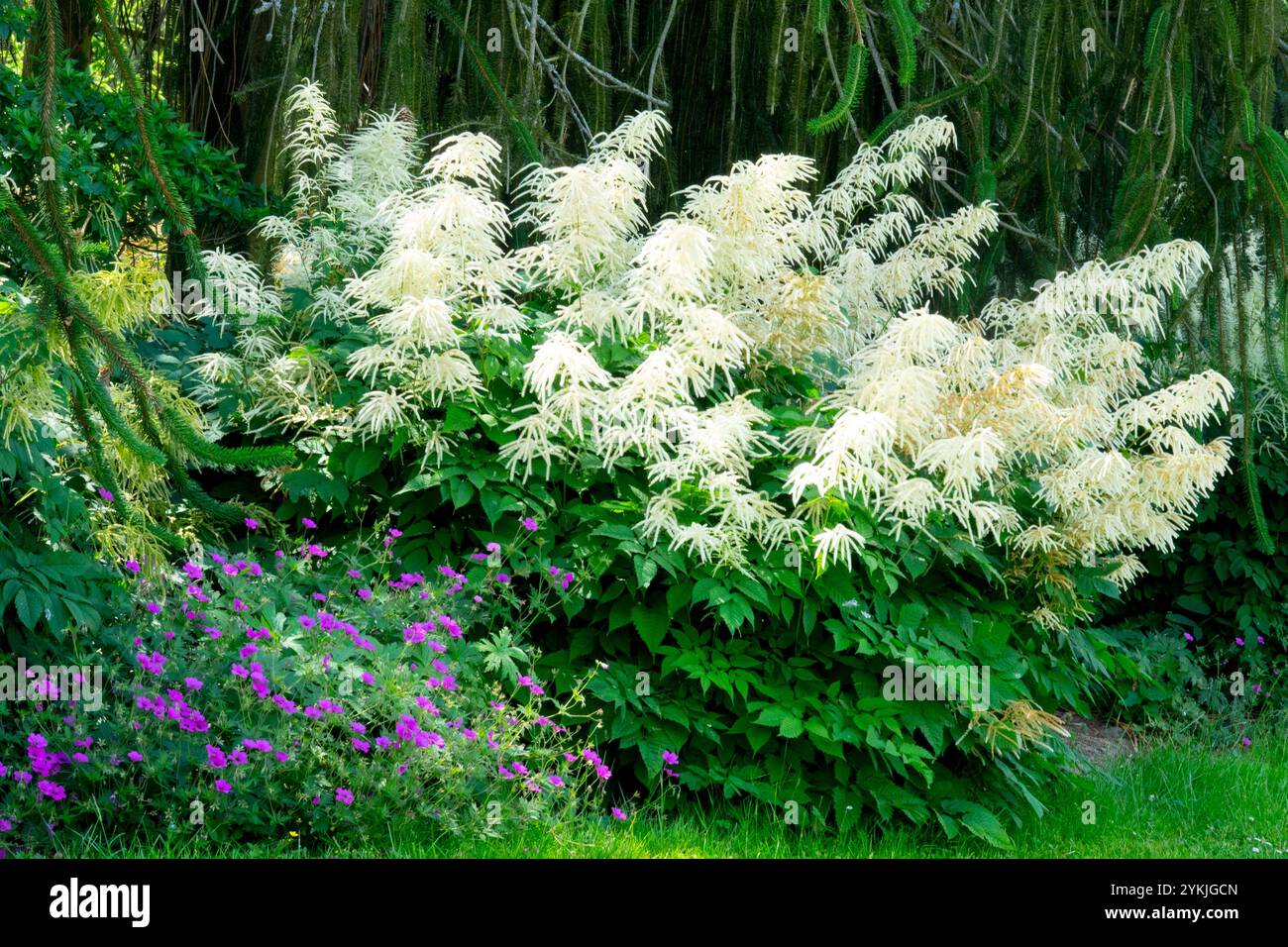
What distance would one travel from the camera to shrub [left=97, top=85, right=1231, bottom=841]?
348cm

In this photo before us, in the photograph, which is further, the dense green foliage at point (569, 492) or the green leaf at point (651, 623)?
the green leaf at point (651, 623)

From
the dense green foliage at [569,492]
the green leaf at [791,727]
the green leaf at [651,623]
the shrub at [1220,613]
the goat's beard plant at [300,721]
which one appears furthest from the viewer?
the shrub at [1220,613]

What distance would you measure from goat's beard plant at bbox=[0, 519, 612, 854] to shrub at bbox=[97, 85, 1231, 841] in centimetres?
23

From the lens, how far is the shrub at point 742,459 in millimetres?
3479

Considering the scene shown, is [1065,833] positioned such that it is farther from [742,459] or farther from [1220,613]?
[1220,613]

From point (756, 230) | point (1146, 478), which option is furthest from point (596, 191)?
point (1146, 478)

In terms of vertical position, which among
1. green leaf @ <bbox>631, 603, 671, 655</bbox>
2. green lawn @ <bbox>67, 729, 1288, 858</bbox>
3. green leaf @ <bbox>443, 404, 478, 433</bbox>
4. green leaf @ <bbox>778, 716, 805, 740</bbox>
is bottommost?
green lawn @ <bbox>67, 729, 1288, 858</bbox>

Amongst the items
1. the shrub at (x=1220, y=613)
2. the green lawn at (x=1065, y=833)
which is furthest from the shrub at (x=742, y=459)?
the shrub at (x=1220, y=613)

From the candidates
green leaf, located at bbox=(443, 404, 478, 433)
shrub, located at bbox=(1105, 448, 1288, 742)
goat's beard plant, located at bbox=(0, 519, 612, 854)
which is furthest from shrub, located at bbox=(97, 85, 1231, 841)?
shrub, located at bbox=(1105, 448, 1288, 742)

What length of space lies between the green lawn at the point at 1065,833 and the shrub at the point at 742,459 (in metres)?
0.11

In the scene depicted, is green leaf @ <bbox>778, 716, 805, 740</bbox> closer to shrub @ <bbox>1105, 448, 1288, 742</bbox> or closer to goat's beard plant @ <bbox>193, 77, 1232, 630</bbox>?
goat's beard plant @ <bbox>193, 77, 1232, 630</bbox>

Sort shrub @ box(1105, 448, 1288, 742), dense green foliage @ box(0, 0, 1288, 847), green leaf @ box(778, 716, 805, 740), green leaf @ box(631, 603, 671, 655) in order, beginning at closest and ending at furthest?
dense green foliage @ box(0, 0, 1288, 847) < green leaf @ box(778, 716, 805, 740) < green leaf @ box(631, 603, 671, 655) < shrub @ box(1105, 448, 1288, 742)

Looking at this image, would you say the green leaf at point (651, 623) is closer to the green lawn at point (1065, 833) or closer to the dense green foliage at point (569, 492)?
the dense green foliage at point (569, 492)

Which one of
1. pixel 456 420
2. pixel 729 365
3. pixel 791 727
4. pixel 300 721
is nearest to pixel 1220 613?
pixel 729 365
